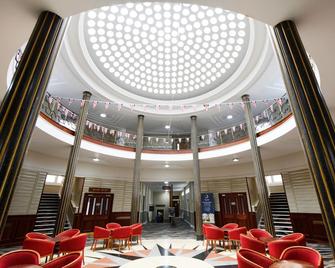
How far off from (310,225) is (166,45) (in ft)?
32.3

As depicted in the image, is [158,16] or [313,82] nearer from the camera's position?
[313,82]

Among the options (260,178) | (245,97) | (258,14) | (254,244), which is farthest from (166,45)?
(254,244)

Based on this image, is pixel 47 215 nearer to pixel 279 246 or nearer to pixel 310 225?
pixel 279 246

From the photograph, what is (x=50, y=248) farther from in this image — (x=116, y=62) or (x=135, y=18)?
(x=135, y=18)

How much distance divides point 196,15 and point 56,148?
26.0 feet

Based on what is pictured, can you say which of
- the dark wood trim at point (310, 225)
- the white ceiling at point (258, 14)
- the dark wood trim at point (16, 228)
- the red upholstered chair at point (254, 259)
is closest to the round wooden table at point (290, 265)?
the red upholstered chair at point (254, 259)

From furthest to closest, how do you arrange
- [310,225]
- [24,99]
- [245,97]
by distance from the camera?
1. [245,97]
2. [310,225]
3. [24,99]

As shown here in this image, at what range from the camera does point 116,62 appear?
8.89 m

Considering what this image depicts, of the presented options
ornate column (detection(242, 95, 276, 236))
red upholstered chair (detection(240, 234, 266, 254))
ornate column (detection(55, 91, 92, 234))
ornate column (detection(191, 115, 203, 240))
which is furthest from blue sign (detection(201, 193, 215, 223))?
ornate column (detection(55, 91, 92, 234))

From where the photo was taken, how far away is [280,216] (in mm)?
9406

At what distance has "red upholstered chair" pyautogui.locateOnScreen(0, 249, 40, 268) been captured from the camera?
10.4ft

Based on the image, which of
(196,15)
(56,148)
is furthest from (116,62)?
(56,148)

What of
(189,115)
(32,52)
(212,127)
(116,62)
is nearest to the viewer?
(32,52)

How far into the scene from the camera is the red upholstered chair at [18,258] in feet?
10.4
